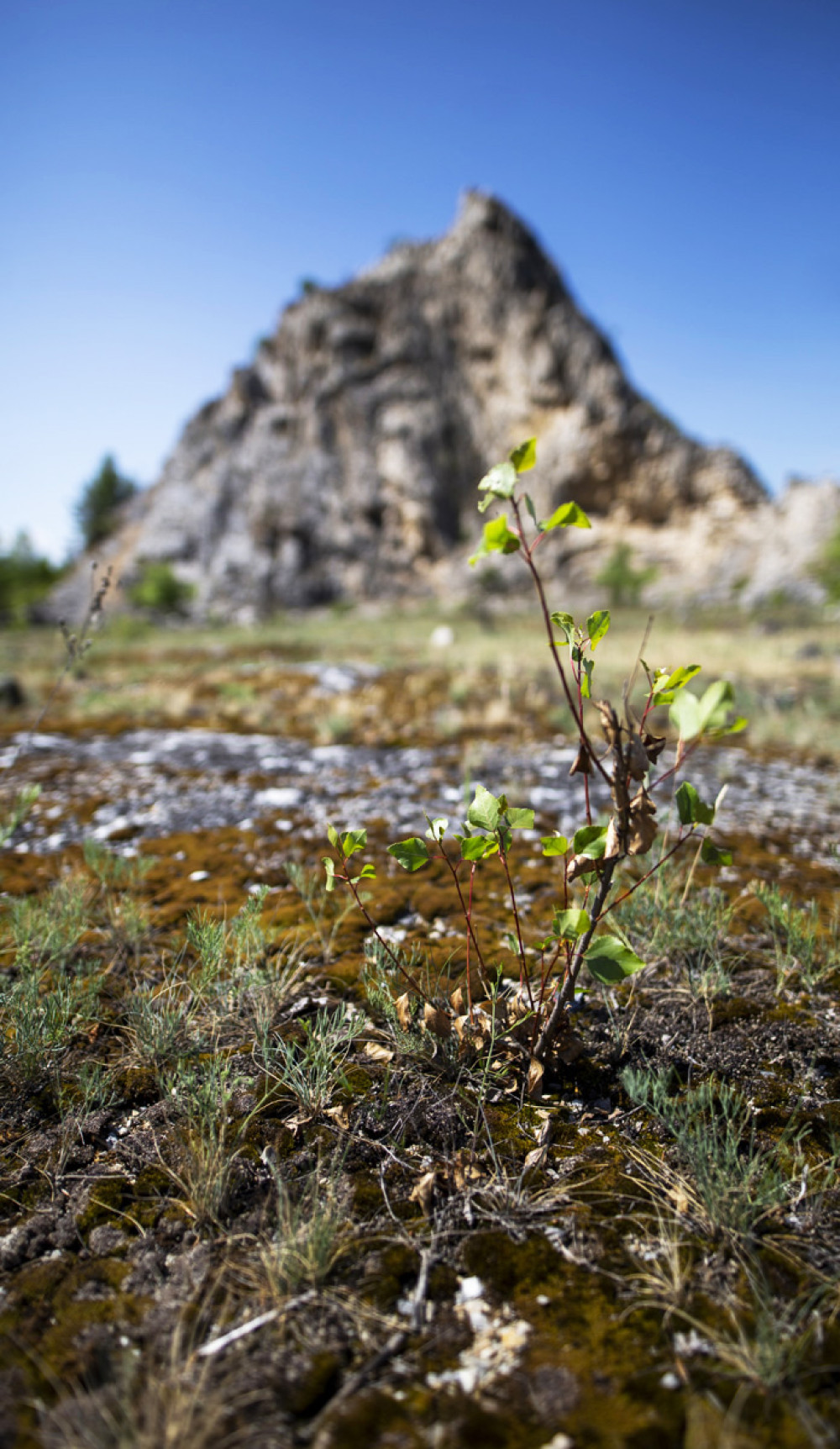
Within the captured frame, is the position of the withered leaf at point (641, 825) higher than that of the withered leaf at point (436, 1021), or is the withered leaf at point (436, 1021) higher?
→ the withered leaf at point (641, 825)

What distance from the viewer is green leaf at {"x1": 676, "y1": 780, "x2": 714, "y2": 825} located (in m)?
1.22

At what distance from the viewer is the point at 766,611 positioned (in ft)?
91.9

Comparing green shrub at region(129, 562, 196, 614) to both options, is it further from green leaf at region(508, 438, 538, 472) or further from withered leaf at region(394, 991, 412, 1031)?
green leaf at region(508, 438, 538, 472)

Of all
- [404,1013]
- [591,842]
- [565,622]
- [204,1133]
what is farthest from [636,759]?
[204,1133]

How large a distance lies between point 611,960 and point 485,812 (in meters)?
0.38

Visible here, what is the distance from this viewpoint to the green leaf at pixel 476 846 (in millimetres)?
1359

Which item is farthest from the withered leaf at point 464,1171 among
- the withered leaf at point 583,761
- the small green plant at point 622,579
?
the small green plant at point 622,579

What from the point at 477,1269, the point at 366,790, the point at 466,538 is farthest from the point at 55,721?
the point at 466,538

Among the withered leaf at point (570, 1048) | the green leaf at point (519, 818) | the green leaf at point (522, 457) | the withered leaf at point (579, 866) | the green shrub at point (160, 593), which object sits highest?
the green shrub at point (160, 593)

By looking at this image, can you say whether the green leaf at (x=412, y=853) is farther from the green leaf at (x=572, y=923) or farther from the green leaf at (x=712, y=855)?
the green leaf at (x=712, y=855)

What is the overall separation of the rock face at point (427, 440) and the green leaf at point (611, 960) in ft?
161

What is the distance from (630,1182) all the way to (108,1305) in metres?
1.00

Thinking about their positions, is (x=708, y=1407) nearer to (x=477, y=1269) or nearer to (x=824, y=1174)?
(x=477, y=1269)

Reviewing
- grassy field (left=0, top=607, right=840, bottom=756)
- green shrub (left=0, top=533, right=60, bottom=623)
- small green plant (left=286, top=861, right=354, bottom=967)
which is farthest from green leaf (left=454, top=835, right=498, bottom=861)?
green shrub (left=0, top=533, right=60, bottom=623)
